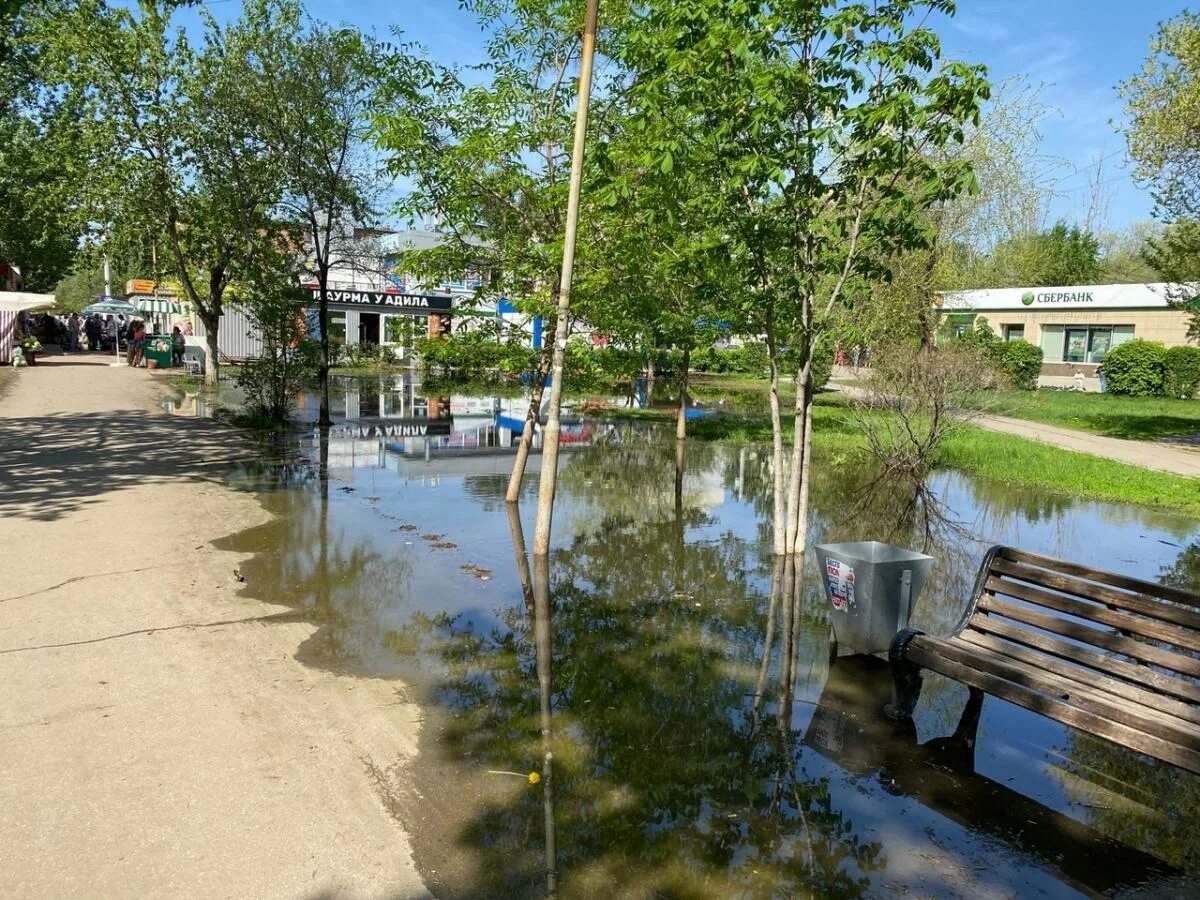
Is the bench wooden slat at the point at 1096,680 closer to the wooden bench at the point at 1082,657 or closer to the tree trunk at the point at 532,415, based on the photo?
the wooden bench at the point at 1082,657

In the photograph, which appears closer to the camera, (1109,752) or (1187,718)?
(1187,718)

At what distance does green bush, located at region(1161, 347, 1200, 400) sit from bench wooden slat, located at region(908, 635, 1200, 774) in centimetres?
3287

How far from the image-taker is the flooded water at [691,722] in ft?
11.6

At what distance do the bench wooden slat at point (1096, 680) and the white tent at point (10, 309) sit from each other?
103ft

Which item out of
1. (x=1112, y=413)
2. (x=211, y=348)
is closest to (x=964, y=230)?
(x=1112, y=413)

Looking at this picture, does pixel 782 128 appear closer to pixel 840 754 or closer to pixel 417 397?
pixel 840 754

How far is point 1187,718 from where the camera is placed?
3.77m

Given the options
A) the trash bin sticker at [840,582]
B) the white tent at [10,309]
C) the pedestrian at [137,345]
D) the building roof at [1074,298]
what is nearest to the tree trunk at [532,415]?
the trash bin sticker at [840,582]

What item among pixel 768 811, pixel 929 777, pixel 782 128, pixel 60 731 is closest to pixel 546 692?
pixel 768 811

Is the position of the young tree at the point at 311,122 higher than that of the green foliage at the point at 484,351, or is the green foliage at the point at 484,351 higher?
the young tree at the point at 311,122

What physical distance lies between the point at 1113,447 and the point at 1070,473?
5.19m

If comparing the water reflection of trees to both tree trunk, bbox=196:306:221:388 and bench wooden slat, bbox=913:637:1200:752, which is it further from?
tree trunk, bbox=196:306:221:388

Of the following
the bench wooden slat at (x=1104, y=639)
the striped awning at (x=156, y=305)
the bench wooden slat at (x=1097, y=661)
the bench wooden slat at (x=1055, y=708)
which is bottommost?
the bench wooden slat at (x=1055, y=708)

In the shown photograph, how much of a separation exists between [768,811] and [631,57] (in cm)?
659
